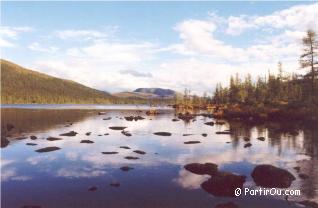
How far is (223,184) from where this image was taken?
21984 mm

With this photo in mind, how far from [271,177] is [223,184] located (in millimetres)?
4684

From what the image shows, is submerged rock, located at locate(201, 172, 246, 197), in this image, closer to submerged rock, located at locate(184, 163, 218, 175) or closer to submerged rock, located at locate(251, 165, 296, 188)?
submerged rock, located at locate(251, 165, 296, 188)

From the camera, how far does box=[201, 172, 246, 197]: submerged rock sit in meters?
21.4

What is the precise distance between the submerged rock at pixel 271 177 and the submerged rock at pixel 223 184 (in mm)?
1932

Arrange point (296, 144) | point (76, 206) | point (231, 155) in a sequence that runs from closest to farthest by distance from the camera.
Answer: point (76, 206) < point (231, 155) < point (296, 144)

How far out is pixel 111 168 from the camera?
28469mm

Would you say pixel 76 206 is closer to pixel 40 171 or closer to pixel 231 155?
pixel 40 171

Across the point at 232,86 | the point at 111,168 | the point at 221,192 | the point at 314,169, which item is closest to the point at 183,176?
the point at 221,192

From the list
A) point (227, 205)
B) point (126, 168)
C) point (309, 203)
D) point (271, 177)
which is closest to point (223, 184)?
point (227, 205)

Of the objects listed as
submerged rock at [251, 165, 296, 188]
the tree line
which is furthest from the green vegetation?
submerged rock at [251, 165, 296, 188]

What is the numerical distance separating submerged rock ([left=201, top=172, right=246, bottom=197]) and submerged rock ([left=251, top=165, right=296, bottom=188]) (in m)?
1.93

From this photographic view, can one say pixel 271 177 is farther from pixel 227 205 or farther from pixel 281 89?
pixel 281 89

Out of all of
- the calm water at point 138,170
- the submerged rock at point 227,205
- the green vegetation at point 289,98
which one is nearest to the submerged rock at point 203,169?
the calm water at point 138,170

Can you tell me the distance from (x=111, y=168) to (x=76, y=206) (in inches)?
379
